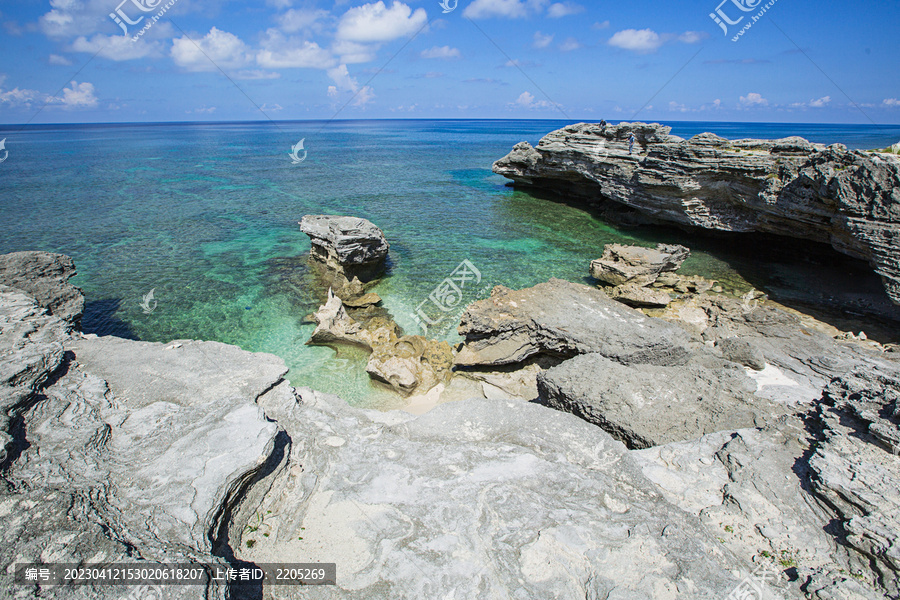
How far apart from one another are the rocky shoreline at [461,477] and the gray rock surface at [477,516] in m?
0.02

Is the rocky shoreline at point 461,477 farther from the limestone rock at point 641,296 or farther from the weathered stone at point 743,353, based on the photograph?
the limestone rock at point 641,296

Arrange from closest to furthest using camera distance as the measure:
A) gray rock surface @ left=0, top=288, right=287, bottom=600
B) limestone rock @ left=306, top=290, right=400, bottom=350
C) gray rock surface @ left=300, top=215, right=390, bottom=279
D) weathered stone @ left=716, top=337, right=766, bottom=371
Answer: gray rock surface @ left=0, top=288, right=287, bottom=600, weathered stone @ left=716, top=337, right=766, bottom=371, limestone rock @ left=306, top=290, right=400, bottom=350, gray rock surface @ left=300, top=215, right=390, bottom=279

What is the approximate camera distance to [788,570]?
4.17 metres

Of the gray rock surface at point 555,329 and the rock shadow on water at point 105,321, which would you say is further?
the rock shadow on water at point 105,321

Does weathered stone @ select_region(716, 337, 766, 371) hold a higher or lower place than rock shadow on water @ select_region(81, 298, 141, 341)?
higher

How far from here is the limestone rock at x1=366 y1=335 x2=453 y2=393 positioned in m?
11.1

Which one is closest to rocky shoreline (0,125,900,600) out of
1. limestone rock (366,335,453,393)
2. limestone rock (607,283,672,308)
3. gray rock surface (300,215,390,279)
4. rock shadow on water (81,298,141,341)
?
limestone rock (366,335,453,393)

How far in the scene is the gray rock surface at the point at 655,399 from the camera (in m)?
6.79

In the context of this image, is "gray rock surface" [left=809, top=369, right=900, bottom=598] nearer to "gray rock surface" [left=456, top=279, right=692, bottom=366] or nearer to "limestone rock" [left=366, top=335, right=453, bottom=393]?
"gray rock surface" [left=456, top=279, right=692, bottom=366]

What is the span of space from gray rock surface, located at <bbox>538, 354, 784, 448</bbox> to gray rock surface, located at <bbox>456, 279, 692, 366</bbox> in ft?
4.62

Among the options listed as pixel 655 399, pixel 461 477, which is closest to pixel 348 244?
pixel 655 399

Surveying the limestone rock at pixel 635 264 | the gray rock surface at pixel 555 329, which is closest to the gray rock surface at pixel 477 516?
the gray rock surface at pixel 555 329

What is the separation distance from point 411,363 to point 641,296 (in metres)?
9.37

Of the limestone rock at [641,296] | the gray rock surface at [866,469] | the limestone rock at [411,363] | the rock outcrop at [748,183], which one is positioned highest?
the rock outcrop at [748,183]
